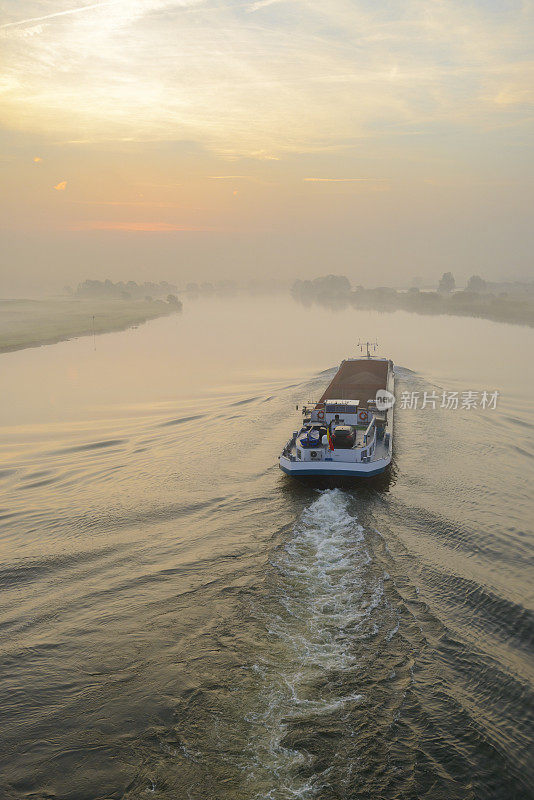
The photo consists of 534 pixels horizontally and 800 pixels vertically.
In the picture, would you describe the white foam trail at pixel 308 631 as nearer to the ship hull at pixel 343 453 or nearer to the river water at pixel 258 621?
the river water at pixel 258 621

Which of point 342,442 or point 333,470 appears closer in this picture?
point 333,470

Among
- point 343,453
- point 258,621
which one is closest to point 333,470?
point 343,453

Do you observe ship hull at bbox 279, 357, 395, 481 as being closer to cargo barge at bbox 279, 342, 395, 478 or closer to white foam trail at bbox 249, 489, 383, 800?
cargo barge at bbox 279, 342, 395, 478

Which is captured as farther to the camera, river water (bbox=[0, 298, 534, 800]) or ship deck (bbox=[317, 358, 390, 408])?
ship deck (bbox=[317, 358, 390, 408])

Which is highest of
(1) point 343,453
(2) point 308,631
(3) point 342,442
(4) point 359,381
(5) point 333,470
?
(4) point 359,381

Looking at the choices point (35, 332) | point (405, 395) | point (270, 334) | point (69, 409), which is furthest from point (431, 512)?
point (35, 332)

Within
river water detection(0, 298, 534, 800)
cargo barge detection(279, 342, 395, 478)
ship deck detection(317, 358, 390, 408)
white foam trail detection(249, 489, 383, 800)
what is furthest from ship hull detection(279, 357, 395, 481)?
white foam trail detection(249, 489, 383, 800)

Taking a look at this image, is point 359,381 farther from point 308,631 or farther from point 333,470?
point 308,631
